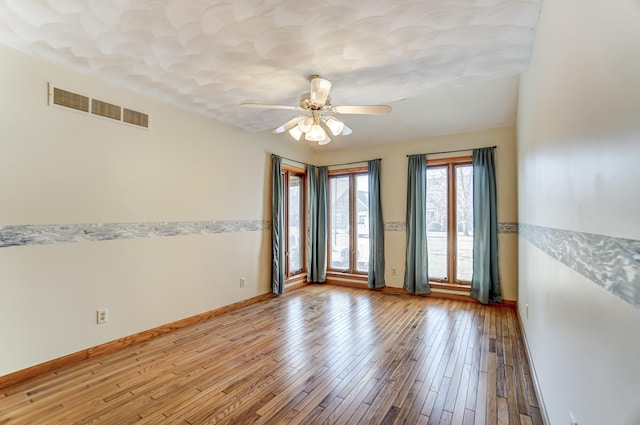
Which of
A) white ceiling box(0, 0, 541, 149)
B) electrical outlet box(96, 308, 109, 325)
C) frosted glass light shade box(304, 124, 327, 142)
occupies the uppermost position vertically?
white ceiling box(0, 0, 541, 149)

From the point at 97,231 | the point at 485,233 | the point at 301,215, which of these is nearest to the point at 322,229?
the point at 301,215

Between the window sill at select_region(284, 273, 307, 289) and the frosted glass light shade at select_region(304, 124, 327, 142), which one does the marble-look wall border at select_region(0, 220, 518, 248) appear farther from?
the frosted glass light shade at select_region(304, 124, 327, 142)

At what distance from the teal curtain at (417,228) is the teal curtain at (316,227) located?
1.64m

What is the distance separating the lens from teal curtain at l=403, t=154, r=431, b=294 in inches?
193

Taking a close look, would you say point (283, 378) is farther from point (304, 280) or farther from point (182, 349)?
point (304, 280)

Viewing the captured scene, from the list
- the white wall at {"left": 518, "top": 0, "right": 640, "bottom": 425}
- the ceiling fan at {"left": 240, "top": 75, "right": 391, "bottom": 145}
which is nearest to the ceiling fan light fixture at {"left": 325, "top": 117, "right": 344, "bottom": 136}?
the ceiling fan at {"left": 240, "top": 75, "right": 391, "bottom": 145}

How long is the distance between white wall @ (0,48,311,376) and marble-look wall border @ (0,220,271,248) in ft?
0.17

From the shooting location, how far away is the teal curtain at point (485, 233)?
4367mm

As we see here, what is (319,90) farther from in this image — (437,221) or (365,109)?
(437,221)

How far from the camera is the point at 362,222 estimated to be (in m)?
5.71

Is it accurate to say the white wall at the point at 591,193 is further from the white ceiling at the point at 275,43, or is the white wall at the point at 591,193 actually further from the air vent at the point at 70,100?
the air vent at the point at 70,100

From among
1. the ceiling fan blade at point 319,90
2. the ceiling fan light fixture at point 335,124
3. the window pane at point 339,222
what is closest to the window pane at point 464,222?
the window pane at point 339,222

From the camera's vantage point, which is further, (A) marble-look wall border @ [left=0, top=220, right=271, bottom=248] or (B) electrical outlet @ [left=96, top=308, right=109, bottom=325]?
(B) electrical outlet @ [left=96, top=308, right=109, bottom=325]

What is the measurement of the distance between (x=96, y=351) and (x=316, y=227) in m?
3.84
